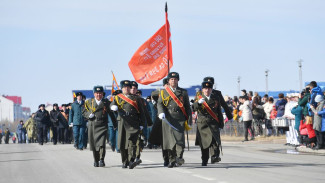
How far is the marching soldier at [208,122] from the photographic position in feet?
53.2

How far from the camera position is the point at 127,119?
1658 centimetres

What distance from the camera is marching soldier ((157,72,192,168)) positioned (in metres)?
16.0

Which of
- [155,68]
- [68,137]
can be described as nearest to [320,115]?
[155,68]

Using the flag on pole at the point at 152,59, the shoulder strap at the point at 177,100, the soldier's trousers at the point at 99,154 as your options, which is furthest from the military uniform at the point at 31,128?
the shoulder strap at the point at 177,100

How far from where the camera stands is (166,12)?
2769 cm

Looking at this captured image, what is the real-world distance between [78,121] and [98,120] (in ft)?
29.1

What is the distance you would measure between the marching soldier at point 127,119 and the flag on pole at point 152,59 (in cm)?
1086

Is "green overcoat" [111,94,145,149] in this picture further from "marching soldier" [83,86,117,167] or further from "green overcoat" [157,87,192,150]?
"marching soldier" [83,86,117,167]

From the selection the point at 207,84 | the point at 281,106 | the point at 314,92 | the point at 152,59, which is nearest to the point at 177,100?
the point at 207,84

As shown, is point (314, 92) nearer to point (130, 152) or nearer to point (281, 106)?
point (130, 152)

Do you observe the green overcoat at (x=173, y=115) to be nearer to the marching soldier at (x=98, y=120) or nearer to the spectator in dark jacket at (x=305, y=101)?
the marching soldier at (x=98, y=120)

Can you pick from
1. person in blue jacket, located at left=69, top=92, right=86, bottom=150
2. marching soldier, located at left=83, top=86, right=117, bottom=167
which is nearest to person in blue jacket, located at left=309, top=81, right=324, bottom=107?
marching soldier, located at left=83, top=86, right=117, bottom=167

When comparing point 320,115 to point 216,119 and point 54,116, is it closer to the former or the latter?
point 216,119

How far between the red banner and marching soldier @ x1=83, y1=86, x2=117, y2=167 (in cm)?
988
